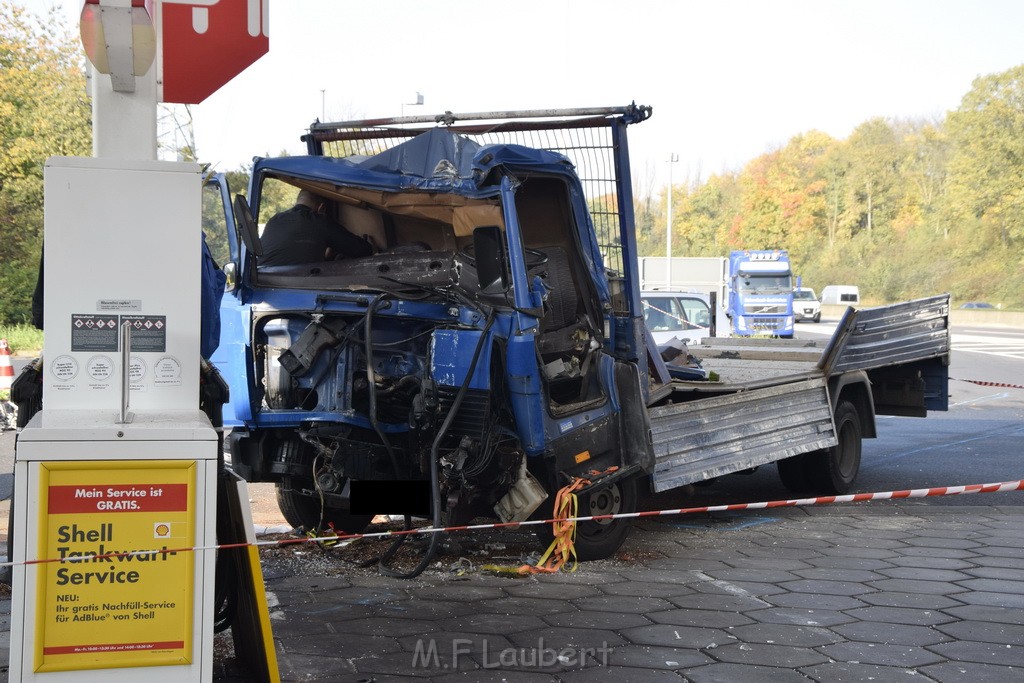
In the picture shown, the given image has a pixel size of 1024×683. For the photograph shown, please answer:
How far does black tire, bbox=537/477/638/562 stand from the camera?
675cm

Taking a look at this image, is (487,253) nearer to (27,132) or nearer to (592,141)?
(592,141)

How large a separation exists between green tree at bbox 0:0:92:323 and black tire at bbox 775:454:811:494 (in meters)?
21.8

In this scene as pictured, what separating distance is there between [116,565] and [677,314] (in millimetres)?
11958

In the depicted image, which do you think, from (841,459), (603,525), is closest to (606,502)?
(603,525)

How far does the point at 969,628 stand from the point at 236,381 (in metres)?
4.05

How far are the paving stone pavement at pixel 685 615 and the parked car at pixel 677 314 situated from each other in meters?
6.88

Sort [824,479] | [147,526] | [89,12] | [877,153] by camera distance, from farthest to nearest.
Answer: [877,153] < [824,479] < [89,12] < [147,526]

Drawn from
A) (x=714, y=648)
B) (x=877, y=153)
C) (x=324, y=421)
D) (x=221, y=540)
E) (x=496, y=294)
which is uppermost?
(x=877, y=153)

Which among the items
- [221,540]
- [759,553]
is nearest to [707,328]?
[759,553]

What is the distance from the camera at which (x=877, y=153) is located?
78000 millimetres

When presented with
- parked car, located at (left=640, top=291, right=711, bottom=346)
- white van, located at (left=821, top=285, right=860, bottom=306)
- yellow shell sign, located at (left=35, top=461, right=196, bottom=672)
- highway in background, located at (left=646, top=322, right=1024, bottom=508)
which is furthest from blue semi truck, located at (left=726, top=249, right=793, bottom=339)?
yellow shell sign, located at (left=35, top=461, right=196, bottom=672)

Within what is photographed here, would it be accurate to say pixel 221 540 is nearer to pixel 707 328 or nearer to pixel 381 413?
pixel 381 413

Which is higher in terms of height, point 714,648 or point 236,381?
point 236,381

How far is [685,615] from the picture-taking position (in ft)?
18.7
